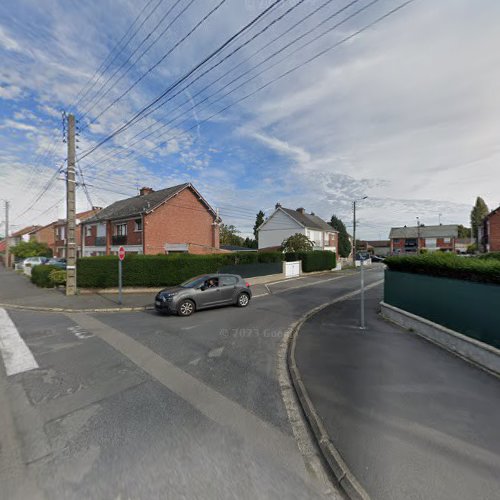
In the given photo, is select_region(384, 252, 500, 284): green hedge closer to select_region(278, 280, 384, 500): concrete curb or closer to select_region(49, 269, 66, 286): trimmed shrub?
select_region(278, 280, 384, 500): concrete curb

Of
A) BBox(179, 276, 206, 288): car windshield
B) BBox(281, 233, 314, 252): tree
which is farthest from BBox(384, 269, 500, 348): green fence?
BBox(281, 233, 314, 252): tree

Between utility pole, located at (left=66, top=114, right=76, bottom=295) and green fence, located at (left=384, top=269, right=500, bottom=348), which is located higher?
utility pole, located at (left=66, top=114, right=76, bottom=295)

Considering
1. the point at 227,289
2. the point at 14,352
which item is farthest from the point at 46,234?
→ the point at 14,352

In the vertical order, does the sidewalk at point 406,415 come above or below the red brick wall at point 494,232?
below

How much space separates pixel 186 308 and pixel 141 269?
7.35 m

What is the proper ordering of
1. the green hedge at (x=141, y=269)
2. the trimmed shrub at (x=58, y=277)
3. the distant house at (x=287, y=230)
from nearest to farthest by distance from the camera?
1. the green hedge at (x=141, y=269)
2. the trimmed shrub at (x=58, y=277)
3. the distant house at (x=287, y=230)

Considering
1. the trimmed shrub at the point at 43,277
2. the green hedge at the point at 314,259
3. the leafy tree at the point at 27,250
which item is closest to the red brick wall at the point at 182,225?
the trimmed shrub at the point at 43,277

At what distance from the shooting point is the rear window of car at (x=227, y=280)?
1133 cm

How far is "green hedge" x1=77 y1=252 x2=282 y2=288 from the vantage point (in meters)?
15.5

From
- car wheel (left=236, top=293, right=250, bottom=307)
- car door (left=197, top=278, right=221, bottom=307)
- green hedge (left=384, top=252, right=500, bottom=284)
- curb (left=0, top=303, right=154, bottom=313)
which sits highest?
green hedge (left=384, top=252, right=500, bottom=284)

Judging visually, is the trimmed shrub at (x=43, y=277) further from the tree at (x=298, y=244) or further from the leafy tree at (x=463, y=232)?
the leafy tree at (x=463, y=232)

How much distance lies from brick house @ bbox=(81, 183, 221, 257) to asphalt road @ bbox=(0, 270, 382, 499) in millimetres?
16897

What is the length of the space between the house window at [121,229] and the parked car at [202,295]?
16.9 m

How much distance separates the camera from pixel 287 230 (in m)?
37.0
